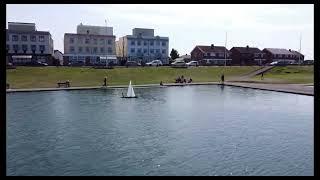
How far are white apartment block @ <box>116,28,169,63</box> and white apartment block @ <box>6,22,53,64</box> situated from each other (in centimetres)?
3261

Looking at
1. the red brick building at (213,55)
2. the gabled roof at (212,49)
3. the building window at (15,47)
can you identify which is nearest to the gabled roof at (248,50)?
the red brick building at (213,55)

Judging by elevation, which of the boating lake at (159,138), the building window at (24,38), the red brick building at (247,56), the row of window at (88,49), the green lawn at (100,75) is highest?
the building window at (24,38)

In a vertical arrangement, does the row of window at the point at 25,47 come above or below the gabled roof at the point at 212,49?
below

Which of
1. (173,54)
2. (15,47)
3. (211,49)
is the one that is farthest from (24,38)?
(211,49)

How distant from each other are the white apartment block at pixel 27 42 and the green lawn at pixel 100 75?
35.1m

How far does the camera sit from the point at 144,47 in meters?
146

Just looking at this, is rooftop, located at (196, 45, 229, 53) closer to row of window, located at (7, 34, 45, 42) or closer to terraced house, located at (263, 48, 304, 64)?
terraced house, located at (263, 48, 304, 64)

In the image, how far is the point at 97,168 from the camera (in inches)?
765

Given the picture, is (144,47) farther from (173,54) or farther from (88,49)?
(88,49)

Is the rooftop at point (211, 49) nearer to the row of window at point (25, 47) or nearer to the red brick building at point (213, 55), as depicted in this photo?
the red brick building at point (213, 55)

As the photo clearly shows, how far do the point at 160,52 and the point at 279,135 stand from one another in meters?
121

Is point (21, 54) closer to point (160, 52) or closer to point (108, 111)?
point (160, 52)

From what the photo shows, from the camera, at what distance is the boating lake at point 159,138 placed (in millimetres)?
19703

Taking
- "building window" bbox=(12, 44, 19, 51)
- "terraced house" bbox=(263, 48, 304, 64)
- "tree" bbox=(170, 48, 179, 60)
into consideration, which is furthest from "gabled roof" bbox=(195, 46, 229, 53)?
"building window" bbox=(12, 44, 19, 51)
